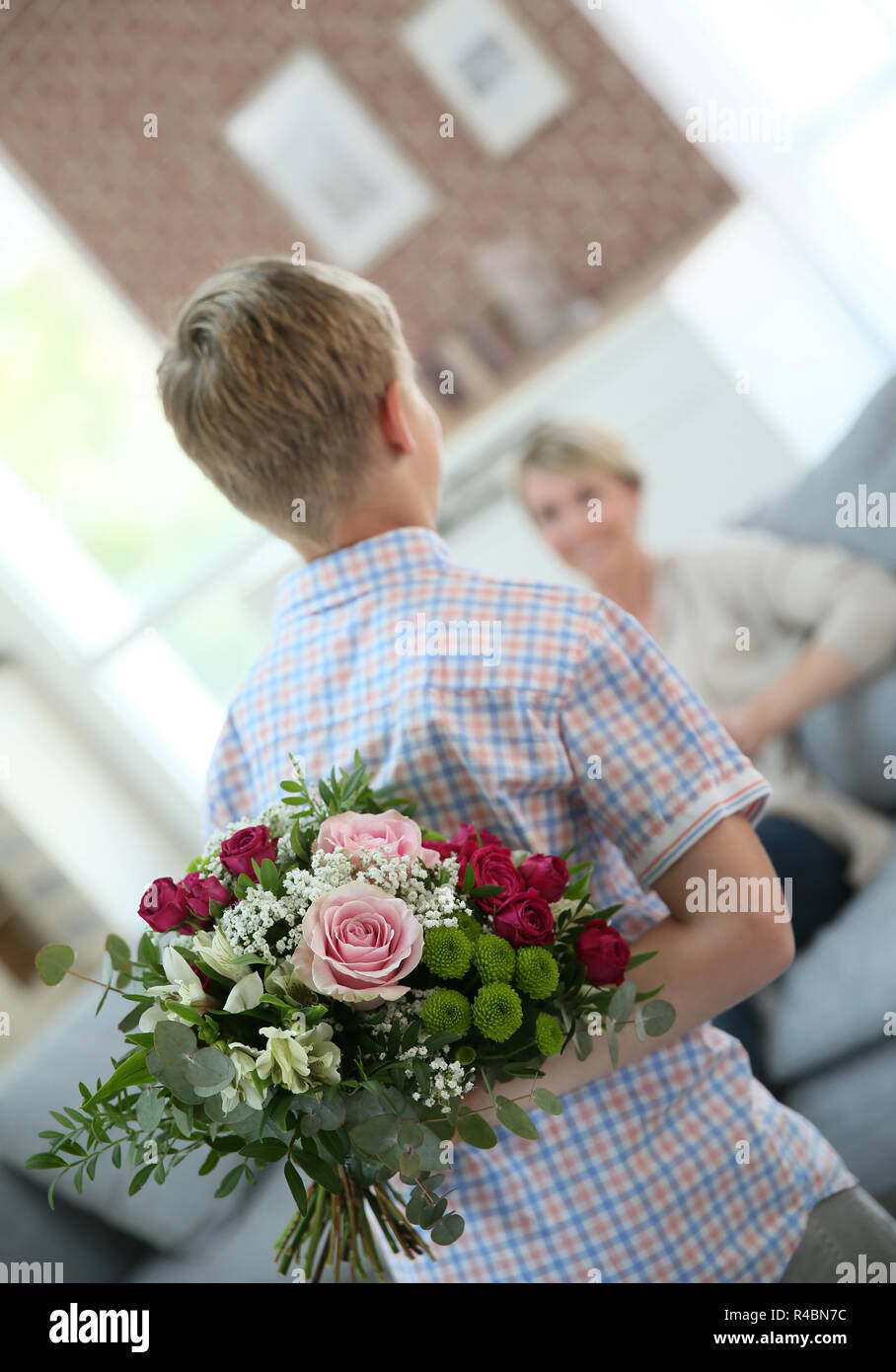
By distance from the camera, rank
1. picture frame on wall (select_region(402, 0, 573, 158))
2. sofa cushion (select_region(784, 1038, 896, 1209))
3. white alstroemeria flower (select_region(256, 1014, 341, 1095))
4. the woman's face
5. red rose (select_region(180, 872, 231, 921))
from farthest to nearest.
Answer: picture frame on wall (select_region(402, 0, 573, 158)) < the woman's face < sofa cushion (select_region(784, 1038, 896, 1209)) < red rose (select_region(180, 872, 231, 921)) < white alstroemeria flower (select_region(256, 1014, 341, 1095))

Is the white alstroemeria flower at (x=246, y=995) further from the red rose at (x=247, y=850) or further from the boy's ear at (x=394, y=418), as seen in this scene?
the boy's ear at (x=394, y=418)

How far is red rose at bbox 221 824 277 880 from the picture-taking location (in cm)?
87

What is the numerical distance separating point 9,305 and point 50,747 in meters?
1.56

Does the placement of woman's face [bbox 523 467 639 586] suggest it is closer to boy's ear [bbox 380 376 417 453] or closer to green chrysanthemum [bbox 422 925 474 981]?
boy's ear [bbox 380 376 417 453]

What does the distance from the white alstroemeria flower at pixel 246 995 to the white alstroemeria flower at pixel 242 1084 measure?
0.03m

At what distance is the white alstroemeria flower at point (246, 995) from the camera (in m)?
0.79

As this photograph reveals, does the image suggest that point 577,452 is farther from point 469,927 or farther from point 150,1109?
point 150,1109

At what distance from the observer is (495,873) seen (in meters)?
0.83

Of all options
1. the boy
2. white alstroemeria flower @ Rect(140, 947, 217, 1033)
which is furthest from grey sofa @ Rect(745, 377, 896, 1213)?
white alstroemeria flower @ Rect(140, 947, 217, 1033)

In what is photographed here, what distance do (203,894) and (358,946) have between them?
166mm

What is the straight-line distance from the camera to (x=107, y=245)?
384cm

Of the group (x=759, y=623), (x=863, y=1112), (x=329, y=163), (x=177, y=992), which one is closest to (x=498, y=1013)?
(x=177, y=992)

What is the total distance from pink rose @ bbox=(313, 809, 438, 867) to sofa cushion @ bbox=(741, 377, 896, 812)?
5.06 feet

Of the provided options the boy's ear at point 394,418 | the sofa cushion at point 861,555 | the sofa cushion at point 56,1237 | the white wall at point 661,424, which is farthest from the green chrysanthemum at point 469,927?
the white wall at point 661,424
